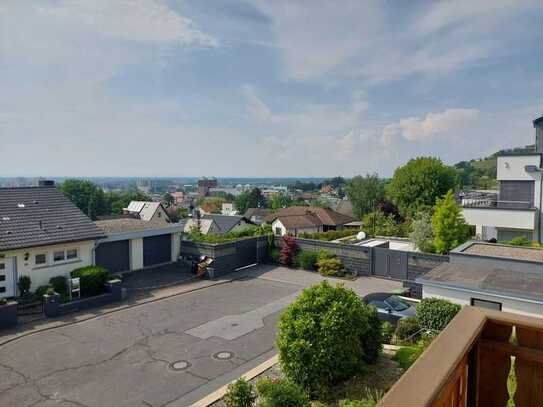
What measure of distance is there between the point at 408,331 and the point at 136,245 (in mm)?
15395

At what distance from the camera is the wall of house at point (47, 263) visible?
16578 mm

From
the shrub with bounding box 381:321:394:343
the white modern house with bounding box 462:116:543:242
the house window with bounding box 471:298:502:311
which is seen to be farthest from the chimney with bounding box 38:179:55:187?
the white modern house with bounding box 462:116:543:242

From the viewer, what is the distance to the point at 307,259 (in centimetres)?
2322

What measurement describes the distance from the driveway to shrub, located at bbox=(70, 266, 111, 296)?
2.28 m

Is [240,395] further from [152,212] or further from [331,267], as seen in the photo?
[152,212]

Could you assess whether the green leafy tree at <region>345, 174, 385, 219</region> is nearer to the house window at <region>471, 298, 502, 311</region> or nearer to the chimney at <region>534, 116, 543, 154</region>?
the chimney at <region>534, 116, 543, 154</region>

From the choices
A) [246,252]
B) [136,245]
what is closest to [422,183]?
[246,252]

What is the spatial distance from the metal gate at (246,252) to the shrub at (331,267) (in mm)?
4435

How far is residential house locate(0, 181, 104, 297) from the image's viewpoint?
1634 centimetres

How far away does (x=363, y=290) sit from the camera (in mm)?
19484

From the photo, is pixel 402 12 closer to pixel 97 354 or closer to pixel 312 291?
pixel 312 291

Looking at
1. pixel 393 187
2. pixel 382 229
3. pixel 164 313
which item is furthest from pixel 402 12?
pixel 393 187

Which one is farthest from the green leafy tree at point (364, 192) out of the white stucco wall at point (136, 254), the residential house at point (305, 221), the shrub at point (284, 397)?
the shrub at point (284, 397)

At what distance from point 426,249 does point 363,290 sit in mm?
5237
